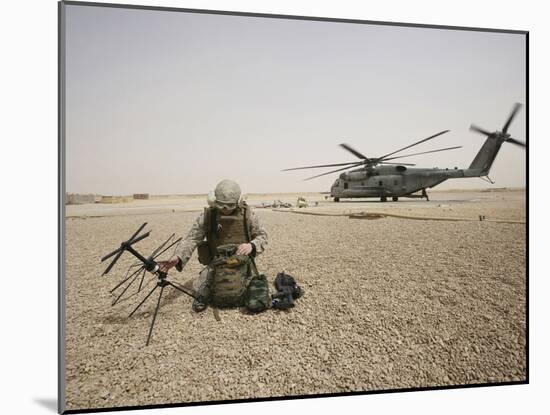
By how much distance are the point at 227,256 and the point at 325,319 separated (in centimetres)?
82

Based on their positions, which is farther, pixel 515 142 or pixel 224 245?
pixel 515 142

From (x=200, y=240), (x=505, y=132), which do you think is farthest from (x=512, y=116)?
(x=200, y=240)

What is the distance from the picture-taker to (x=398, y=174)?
312cm

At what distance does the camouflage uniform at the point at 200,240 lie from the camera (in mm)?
2419

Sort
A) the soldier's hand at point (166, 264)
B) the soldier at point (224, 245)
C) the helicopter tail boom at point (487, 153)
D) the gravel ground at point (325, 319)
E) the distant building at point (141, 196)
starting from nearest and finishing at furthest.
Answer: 1. the gravel ground at point (325, 319)
2. the soldier's hand at point (166, 264)
3. the soldier at point (224, 245)
4. the distant building at point (141, 196)
5. the helicopter tail boom at point (487, 153)

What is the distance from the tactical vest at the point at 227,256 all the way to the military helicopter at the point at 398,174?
717 mm

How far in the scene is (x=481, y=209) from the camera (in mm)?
2967

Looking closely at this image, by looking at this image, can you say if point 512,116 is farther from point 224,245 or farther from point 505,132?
point 224,245

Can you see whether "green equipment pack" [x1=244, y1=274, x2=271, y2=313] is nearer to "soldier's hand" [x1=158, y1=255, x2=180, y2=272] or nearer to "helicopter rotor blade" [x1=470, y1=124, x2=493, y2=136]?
"soldier's hand" [x1=158, y1=255, x2=180, y2=272]

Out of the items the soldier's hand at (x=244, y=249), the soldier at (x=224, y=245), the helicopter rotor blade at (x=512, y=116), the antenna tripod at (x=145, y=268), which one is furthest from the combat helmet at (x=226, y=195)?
the helicopter rotor blade at (x=512, y=116)

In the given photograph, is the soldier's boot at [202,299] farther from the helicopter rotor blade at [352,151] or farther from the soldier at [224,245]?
the helicopter rotor blade at [352,151]

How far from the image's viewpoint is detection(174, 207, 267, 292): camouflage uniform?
7.93 feet

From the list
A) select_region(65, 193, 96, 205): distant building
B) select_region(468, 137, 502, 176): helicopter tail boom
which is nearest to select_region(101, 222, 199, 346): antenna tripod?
select_region(65, 193, 96, 205): distant building

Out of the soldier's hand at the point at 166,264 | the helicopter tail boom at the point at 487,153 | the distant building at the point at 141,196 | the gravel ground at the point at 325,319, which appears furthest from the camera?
the helicopter tail boom at the point at 487,153
